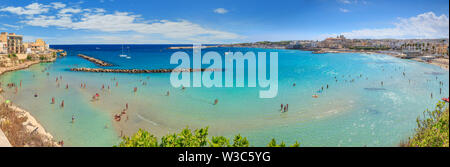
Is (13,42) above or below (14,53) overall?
above

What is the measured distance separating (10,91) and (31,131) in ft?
67.0

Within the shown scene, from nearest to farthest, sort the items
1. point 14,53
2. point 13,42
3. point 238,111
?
1. point 238,111
2. point 14,53
3. point 13,42

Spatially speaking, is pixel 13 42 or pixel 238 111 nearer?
pixel 238 111

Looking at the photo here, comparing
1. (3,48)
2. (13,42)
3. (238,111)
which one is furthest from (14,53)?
(238,111)

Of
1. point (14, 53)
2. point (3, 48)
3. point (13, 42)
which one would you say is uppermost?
point (13, 42)

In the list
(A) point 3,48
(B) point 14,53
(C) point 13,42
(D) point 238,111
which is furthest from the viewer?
(C) point 13,42

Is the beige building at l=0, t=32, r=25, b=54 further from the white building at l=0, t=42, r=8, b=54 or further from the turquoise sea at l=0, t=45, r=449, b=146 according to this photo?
the turquoise sea at l=0, t=45, r=449, b=146

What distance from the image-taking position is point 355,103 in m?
30.8

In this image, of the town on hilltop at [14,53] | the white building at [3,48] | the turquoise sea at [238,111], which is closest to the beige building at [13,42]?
the town on hilltop at [14,53]

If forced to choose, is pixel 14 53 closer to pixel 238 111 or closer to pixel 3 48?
pixel 3 48
